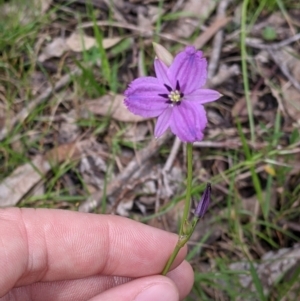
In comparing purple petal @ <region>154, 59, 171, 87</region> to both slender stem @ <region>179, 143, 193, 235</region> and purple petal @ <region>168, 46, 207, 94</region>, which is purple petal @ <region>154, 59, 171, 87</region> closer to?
purple petal @ <region>168, 46, 207, 94</region>

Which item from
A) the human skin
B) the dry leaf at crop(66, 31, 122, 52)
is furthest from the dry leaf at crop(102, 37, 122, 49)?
the human skin

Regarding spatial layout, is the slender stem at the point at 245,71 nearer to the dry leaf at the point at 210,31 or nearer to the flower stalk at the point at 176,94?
the dry leaf at the point at 210,31

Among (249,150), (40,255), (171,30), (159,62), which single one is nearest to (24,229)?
(40,255)

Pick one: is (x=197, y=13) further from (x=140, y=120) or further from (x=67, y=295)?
(x=67, y=295)

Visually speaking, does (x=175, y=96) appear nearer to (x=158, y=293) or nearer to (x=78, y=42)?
(x=158, y=293)

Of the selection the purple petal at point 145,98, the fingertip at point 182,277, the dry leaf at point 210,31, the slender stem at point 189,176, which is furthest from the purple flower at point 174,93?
the dry leaf at point 210,31
